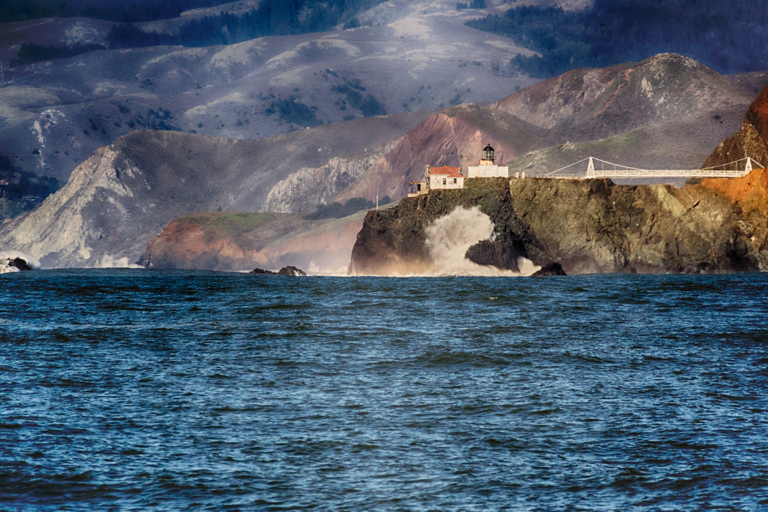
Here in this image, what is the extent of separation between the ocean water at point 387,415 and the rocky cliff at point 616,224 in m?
81.2

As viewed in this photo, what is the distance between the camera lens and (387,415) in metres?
33.1

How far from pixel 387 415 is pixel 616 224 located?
403ft

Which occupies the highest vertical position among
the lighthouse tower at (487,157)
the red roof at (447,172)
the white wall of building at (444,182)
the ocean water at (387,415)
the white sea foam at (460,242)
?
the lighthouse tower at (487,157)

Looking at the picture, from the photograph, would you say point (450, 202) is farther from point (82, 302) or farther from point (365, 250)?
point (82, 302)

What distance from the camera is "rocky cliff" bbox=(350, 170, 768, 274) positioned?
5763 inches

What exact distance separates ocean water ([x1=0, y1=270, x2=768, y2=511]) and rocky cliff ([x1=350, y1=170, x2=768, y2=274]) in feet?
266

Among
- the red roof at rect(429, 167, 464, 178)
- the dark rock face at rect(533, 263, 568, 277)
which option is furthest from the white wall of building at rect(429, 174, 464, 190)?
the dark rock face at rect(533, 263, 568, 277)

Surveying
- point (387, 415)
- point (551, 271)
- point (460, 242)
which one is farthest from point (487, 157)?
point (387, 415)

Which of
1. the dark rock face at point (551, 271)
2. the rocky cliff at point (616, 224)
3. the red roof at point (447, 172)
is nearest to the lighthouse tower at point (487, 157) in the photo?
the red roof at point (447, 172)

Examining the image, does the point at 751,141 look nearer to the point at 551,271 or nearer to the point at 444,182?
the point at 444,182

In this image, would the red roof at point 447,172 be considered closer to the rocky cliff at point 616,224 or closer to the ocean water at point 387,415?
the rocky cliff at point 616,224

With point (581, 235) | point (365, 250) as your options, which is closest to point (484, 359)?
point (581, 235)

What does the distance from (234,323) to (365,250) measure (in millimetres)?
98430

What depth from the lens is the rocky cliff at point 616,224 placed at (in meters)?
146
